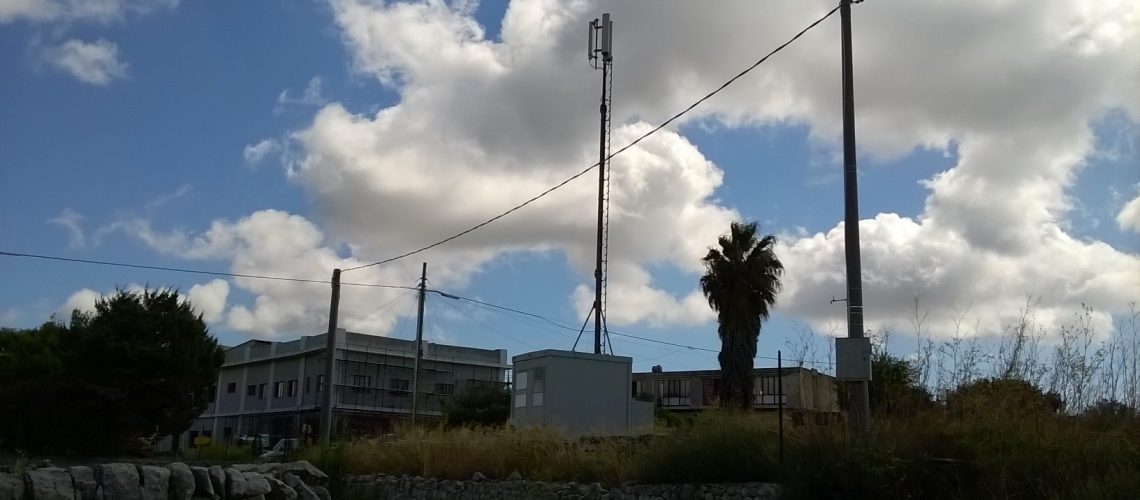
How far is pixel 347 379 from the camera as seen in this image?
65.5 m

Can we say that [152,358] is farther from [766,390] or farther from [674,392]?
[674,392]

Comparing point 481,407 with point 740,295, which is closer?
point 740,295

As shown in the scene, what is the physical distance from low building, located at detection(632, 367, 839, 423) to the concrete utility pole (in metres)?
0.69

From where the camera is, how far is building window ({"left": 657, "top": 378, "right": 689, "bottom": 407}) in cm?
6519

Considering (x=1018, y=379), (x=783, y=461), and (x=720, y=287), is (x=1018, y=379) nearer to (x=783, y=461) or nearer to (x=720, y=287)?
(x=783, y=461)

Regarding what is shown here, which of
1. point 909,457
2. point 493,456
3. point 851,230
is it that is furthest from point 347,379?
point 909,457

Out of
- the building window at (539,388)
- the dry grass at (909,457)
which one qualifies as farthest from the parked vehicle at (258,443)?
the dry grass at (909,457)

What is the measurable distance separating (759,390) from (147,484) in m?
35.0

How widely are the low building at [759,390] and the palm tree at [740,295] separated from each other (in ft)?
2.33

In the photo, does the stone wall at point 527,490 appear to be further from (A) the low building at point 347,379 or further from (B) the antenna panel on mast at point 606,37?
(A) the low building at point 347,379

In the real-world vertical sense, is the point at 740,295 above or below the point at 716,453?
above

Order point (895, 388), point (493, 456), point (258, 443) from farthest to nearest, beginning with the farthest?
point (258, 443)
point (493, 456)
point (895, 388)

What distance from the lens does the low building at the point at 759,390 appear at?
1312cm

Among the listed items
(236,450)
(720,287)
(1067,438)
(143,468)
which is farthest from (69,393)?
(1067,438)
